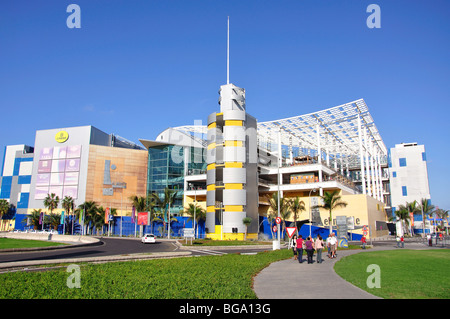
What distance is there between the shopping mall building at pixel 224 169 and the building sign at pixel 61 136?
41 cm

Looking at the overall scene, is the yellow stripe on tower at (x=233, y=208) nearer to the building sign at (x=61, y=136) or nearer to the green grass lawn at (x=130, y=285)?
the green grass lawn at (x=130, y=285)

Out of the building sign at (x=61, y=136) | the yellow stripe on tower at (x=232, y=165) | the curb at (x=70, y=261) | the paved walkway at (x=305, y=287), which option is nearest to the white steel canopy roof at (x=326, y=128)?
the yellow stripe on tower at (x=232, y=165)

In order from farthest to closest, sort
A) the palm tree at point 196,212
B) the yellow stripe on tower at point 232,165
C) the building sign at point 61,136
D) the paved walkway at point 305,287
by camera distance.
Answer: the building sign at point 61,136 < the palm tree at point 196,212 < the yellow stripe on tower at point 232,165 < the paved walkway at point 305,287

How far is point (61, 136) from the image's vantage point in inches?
3733

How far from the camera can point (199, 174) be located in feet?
266

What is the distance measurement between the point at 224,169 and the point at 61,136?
194 ft

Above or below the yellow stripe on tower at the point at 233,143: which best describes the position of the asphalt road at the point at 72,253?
below

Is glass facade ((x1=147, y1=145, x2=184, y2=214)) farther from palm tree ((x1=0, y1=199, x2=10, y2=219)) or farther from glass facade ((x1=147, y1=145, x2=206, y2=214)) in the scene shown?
palm tree ((x1=0, y1=199, x2=10, y2=219))

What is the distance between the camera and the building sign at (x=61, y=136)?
94.4 meters

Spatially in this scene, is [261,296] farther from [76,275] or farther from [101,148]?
[101,148]

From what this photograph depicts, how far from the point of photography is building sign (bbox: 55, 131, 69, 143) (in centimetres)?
9438

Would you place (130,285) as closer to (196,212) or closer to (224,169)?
(224,169)

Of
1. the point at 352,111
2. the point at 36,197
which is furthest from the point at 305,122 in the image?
the point at 36,197

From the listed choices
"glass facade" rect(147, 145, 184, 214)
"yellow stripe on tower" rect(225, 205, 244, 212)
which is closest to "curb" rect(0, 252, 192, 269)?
"yellow stripe on tower" rect(225, 205, 244, 212)
